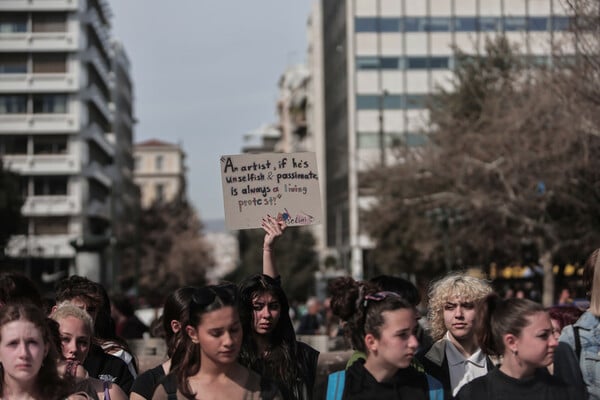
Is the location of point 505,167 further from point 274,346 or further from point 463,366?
point 274,346

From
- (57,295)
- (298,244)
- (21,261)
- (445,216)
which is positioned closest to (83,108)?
(21,261)

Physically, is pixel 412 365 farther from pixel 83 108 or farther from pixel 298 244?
pixel 298 244

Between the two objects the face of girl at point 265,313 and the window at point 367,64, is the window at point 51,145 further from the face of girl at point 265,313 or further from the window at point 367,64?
the face of girl at point 265,313

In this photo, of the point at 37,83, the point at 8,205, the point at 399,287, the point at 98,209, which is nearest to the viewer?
the point at 399,287

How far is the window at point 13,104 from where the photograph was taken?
76.1 meters

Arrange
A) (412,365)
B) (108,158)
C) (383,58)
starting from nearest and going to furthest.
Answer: (412,365) < (383,58) < (108,158)

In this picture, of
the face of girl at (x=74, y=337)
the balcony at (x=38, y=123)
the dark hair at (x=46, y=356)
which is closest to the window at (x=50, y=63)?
the balcony at (x=38, y=123)

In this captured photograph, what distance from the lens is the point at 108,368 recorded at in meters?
7.10

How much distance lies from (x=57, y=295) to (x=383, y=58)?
69114 mm

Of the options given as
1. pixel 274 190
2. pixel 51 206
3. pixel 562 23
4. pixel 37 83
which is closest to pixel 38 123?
pixel 37 83

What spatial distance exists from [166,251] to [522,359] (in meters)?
107

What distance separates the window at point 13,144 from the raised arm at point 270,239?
6983 centimetres

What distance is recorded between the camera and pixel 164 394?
5.33 metres

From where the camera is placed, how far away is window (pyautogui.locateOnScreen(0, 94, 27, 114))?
2995 inches
